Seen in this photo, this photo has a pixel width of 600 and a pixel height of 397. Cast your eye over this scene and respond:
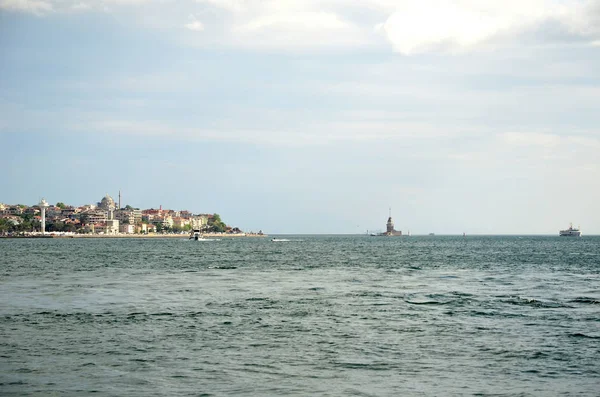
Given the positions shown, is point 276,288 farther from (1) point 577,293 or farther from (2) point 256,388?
(2) point 256,388

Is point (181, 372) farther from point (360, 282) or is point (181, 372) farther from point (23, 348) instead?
point (360, 282)

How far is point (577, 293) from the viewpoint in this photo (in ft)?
150

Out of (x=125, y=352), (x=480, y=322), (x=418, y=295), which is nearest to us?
(x=125, y=352)

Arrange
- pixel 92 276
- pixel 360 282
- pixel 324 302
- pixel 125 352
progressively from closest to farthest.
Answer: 1. pixel 125 352
2. pixel 324 302
3. pixel 360 282
4. pixel 92 276

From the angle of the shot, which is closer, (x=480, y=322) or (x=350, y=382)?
(x=350, y=382)

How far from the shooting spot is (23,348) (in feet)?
80.4

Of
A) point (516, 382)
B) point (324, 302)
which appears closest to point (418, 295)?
point (324, 302)

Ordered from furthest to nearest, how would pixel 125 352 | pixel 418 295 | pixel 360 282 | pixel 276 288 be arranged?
pixel 360 282
pixel 276 288
pixel 418 295
pixel 125 352

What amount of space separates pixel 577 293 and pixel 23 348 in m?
35.7

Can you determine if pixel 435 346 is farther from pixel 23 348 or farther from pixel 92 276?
pixel 92 276

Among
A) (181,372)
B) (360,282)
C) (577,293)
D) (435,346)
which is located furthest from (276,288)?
(181,372)

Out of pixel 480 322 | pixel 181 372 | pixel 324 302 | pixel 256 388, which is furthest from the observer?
pixel 324 302

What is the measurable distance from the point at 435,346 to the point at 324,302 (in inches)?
592

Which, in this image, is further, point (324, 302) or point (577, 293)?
point (577, 293)
